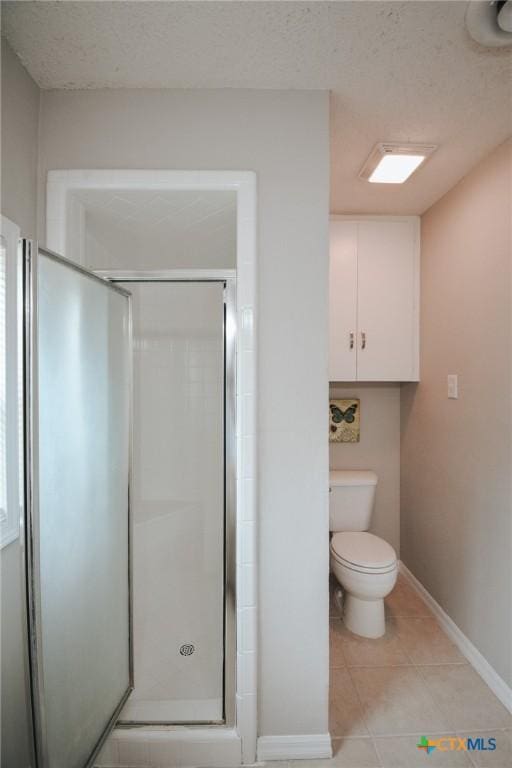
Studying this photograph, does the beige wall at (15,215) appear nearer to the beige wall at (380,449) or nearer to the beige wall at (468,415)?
the beige wall at (468,415)

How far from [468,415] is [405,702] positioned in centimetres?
137

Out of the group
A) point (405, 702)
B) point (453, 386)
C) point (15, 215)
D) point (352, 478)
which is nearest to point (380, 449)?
point (352, 478)

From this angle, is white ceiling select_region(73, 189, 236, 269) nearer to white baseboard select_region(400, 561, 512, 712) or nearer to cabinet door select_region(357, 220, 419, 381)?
cabinet door select_region(357, 220, 419, 381)

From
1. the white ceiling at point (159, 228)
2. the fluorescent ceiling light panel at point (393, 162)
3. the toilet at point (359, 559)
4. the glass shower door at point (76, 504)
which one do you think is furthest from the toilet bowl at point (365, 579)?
the fluorescent ceiling light panel at point (393, 162)

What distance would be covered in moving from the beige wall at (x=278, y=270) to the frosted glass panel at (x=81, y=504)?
20.6 inches

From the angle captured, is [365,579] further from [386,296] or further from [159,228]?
[159,228]

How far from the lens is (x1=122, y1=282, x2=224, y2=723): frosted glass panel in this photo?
5.94 feet

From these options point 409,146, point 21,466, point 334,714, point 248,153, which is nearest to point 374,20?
point 248,153

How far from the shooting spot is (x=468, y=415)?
7.25 feet

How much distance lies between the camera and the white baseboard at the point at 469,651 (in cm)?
184

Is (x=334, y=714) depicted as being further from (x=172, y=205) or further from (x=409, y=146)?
(x=409, y=146)

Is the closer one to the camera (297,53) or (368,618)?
(297,53)

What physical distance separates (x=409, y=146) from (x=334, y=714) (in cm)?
253

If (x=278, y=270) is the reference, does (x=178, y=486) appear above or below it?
below
